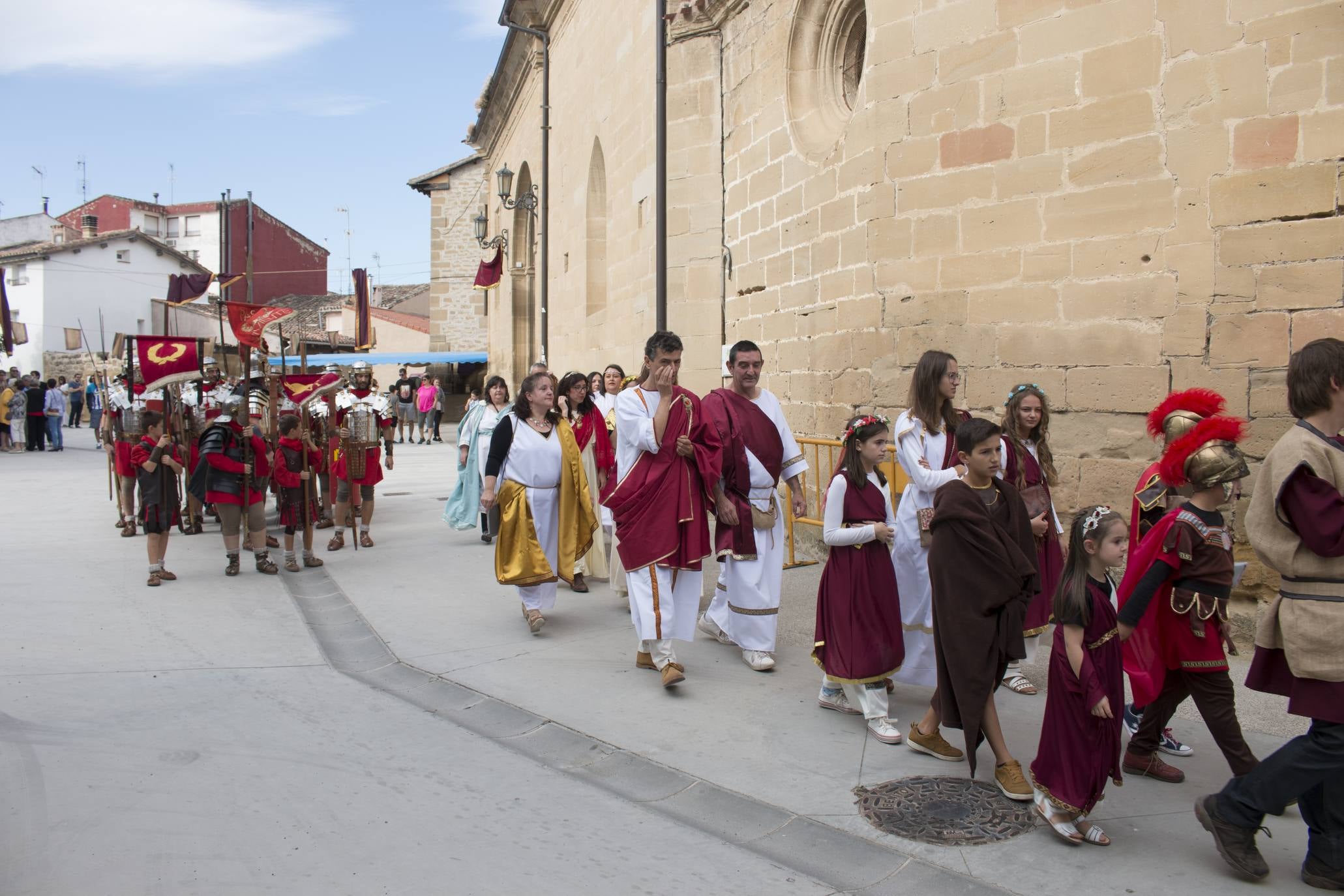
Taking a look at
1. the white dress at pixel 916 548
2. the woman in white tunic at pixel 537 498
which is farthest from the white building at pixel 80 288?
the white dress at pixel 916 548

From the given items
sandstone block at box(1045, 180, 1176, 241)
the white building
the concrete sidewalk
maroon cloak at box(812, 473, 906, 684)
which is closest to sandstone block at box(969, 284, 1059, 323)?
sandstone block at box(1045, 180, 1176, 241)

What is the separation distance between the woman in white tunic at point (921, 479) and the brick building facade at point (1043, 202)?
6.11ft

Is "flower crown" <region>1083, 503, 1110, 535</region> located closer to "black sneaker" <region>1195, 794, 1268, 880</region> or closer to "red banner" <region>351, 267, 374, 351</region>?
"black sneaker" <region>1195, 794, 1268, 880</region>

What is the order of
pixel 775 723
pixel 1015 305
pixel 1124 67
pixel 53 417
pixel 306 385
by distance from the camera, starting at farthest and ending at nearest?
1. pixel 53 417
2. pixel 306 385
3. pixel 1015 305
4. pixel 1124 67
5. pixel 775 723

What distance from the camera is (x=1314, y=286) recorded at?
18.3 ft

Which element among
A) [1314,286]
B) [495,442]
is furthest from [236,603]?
[1314,286]

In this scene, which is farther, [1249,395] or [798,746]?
[1249,395]

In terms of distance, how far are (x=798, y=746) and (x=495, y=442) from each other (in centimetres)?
313

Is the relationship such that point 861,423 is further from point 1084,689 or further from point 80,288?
point 80,288

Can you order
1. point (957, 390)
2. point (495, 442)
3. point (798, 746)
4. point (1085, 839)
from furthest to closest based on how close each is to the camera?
point (957, 390) → point (495, 442) → point (798, 746) → point (1085, 839)

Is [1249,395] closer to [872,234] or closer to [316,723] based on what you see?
[872,234]

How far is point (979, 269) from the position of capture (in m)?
7.14

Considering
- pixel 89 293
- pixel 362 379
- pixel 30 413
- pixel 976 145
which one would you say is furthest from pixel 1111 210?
pixel 89 293

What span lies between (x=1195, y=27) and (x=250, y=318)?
344 inches
